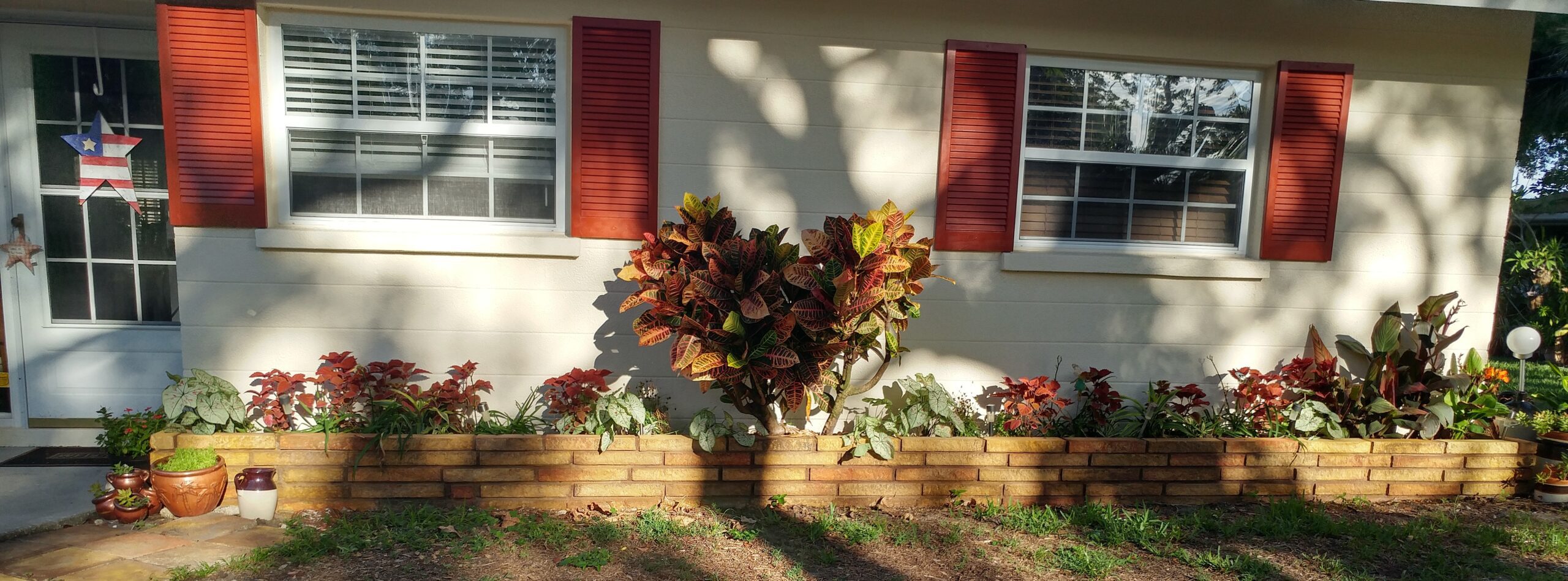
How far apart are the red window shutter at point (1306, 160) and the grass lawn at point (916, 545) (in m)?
1.37

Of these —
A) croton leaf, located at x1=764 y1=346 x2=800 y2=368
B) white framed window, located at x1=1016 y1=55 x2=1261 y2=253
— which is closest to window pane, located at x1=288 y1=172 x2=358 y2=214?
croton leaf, located at x1=764 y1=346 x2=800 y2=368

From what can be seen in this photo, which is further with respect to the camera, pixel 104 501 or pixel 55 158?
pixel 55 158

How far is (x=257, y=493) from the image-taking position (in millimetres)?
3217

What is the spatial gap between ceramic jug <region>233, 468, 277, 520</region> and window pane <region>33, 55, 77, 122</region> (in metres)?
2.30

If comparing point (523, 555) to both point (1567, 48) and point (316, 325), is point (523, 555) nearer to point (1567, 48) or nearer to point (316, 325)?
point (316, 325)

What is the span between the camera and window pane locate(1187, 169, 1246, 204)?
13.8 feet

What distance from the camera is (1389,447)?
3902 millimetres

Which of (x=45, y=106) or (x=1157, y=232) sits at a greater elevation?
(x=45, y=106)

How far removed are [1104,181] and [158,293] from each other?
5.11 meters

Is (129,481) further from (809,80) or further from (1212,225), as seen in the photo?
(1212,225)

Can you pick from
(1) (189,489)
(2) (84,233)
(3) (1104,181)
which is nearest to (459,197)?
(1) (189,489)

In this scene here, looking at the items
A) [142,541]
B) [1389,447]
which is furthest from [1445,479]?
[142,541]

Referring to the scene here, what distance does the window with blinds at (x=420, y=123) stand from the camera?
3.66m

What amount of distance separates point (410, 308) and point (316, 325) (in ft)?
1.48
